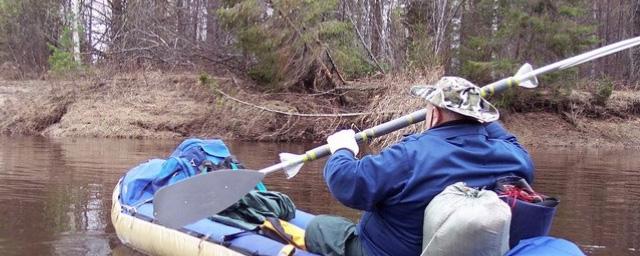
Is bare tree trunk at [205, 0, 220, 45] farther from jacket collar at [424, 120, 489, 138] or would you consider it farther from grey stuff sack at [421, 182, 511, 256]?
grey stuff sack at [421, 182, 511, 256]

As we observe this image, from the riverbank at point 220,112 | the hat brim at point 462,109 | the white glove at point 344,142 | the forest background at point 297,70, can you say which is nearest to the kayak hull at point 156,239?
the white glove at point 344,142

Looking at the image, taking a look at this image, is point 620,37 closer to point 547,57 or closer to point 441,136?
point 547,57

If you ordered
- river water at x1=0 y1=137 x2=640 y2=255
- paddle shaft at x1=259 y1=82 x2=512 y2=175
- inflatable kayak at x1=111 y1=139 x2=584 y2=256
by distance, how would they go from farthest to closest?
river water at x1=0 y1=137 x2=640 y2=255, paddle shaft at x1=259 y1=82 x2=512 y2=175, inflatable kayak at x1=111 y1=139 x2=584 y2=256

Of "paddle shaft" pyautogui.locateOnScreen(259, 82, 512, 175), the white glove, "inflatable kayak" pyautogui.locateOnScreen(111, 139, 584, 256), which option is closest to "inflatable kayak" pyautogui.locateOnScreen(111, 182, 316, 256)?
"inflatable kayak" pyautogui.locateOnScreen(111, 139, 584, 256)

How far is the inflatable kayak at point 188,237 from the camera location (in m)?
3.84

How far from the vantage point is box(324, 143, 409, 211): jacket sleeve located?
2.78 meters

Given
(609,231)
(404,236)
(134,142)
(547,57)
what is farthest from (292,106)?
(404,236)

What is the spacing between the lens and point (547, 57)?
18500mm

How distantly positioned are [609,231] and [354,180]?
3.99m

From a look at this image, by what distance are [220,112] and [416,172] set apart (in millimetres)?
14569

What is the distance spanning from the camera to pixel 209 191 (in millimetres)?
4023

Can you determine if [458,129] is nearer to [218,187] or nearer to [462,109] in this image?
[462,109]

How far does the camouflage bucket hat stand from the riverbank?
1135cm

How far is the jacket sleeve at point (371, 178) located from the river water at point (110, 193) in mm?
2635
